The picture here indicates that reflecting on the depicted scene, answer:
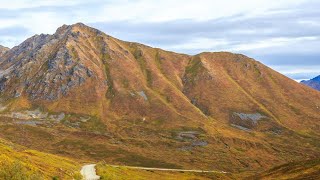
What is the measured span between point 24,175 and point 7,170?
170 inches

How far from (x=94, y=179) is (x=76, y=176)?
20.8ft

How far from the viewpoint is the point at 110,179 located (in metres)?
150

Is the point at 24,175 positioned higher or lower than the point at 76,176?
higher

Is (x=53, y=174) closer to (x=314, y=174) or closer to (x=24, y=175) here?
(x=24, y=175)

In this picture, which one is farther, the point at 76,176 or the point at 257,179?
the point at 257,179

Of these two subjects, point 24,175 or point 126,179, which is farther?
point 126,179

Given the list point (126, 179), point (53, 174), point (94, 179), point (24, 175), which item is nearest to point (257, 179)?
point (126, 179)

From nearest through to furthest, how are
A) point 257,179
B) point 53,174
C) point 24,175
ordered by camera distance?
point 24,175
point 53,174
point 257,179

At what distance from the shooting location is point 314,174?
140625 mm

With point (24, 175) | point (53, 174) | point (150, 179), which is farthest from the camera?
point (150, 179)

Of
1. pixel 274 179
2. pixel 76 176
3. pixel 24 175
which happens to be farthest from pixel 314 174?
pixel 24 175

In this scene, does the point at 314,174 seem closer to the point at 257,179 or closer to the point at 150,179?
the point at 257,179

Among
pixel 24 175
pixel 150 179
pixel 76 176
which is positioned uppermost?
pixel 24 175

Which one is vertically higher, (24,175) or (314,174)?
(24,175)
